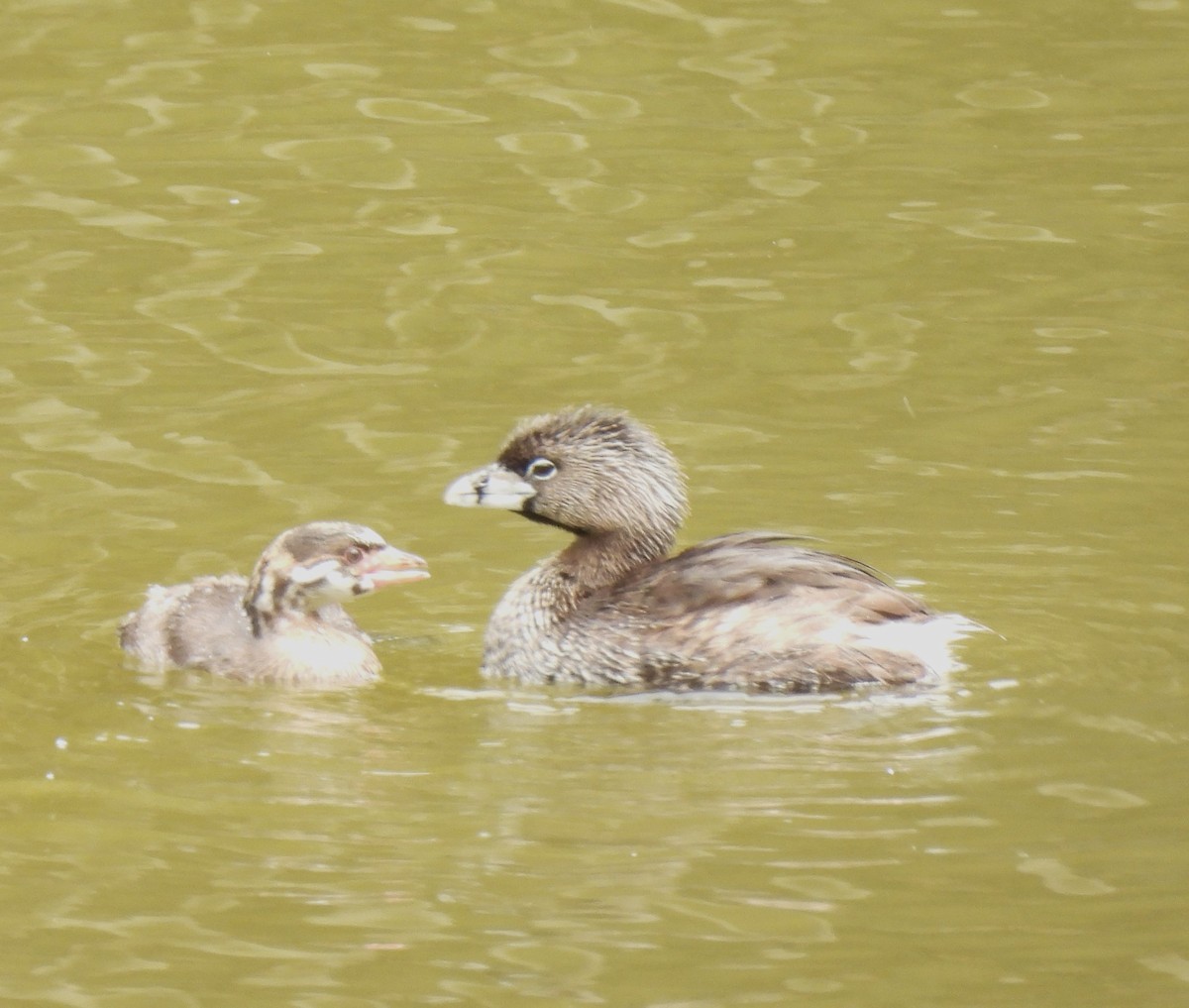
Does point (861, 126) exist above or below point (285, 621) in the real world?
above

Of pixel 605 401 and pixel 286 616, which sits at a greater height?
pixel 605 401

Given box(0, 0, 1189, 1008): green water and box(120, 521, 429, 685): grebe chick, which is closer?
box(0, 0, 1189, 1008): green water

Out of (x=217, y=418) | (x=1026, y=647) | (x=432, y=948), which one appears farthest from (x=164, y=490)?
(x=432, y=948)

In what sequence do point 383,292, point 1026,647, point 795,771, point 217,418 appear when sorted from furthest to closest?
point 383,292 → point 217,418 → point 1026,647 → point 795,771

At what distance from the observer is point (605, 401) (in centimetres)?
1020

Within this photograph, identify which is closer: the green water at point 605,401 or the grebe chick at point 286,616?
the green water at point 605,401

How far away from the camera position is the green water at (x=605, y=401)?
220 inches

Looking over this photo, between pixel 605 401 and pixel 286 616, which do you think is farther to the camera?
pixel 605 401

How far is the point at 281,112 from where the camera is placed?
13742mm

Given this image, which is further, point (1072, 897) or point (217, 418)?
point (217, 418)

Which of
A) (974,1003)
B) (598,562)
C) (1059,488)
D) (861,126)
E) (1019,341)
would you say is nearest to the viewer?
(974,1003)

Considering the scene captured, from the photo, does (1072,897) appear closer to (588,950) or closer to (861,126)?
(588,950)

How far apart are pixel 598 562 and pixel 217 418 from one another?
240 centimetres

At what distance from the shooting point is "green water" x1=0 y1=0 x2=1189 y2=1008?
5.58 m
